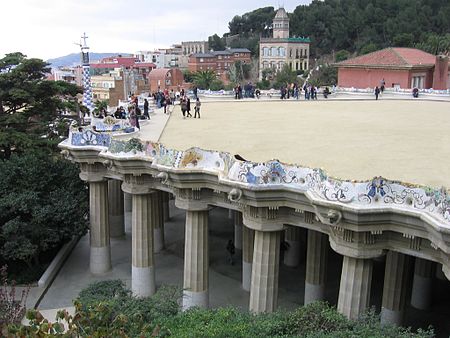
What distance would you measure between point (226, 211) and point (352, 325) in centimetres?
2628

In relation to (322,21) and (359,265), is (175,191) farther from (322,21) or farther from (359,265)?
(322,21)

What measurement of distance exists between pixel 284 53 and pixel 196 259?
139 meters

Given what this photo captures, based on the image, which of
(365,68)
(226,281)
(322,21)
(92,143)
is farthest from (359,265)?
(322,21)

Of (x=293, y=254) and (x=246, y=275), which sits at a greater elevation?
(x=246, y=275)

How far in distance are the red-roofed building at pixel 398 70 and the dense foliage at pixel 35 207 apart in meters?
41.8

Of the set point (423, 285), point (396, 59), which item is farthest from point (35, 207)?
point (396, 59)

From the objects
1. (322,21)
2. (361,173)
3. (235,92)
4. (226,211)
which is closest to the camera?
(361,173)

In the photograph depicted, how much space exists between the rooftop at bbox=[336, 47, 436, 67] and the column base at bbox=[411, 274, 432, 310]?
39599 millimetres

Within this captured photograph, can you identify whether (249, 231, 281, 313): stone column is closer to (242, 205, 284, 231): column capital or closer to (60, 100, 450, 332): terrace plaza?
(60, 100, 450, 332): terrace plaza

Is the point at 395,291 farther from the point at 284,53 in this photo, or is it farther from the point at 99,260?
the point at 284,53

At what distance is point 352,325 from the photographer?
14.9m

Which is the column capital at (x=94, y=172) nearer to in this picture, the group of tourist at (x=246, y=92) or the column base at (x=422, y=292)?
the column base at (x=422, y=292)

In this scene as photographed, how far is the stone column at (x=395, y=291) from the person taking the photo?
20250 millimetres

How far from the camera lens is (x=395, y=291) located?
2053 cm
